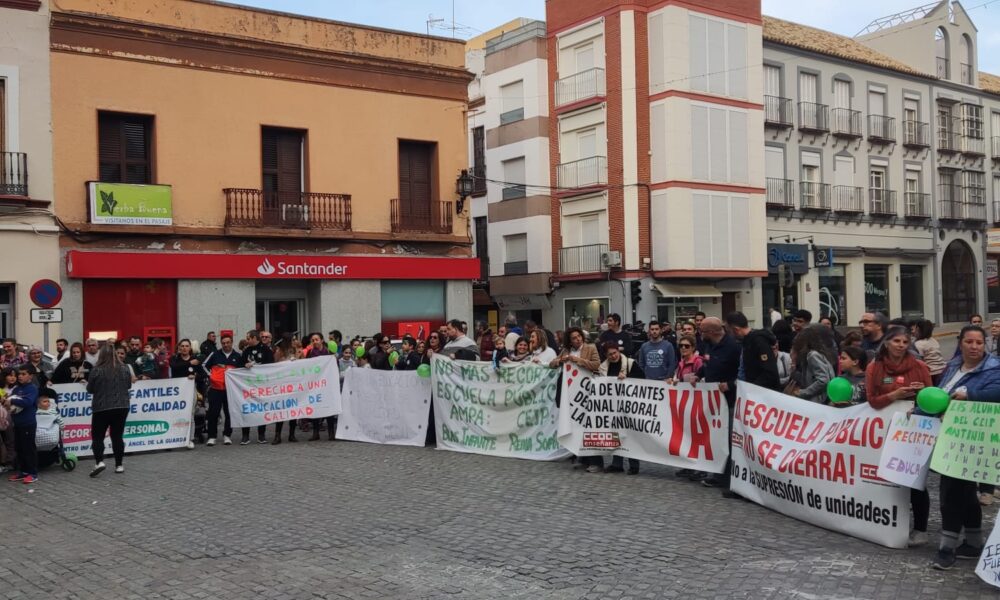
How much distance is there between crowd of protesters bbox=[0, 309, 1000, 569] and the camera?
7.18m

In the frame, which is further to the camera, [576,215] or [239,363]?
[576,215]

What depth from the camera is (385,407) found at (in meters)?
15.0

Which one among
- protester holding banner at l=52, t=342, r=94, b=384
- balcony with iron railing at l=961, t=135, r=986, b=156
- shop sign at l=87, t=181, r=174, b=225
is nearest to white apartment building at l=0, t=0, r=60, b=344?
shop sign at l=87, t=181, r=174, b=225

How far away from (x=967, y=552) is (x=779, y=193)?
31962mm

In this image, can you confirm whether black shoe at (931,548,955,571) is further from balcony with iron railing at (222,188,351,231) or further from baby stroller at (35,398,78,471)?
balcony with iron railing at (222,188,351,231)

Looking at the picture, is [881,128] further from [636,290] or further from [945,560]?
[945,560]

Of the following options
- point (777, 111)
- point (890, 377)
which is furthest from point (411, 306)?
point (890, 377)

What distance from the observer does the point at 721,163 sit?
3528cm

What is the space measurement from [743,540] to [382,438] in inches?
320

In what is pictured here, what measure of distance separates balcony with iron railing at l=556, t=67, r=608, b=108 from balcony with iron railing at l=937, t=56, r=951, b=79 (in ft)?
61.3

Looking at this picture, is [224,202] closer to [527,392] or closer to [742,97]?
[527,392]

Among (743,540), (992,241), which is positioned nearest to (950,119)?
(992,241)

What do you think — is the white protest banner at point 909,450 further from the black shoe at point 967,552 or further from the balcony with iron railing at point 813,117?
the balcony with iron railing at point 813,117

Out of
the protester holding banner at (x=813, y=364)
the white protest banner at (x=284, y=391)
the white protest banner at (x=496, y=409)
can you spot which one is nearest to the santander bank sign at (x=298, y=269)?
the white protest banner at (x=284, y=391)
